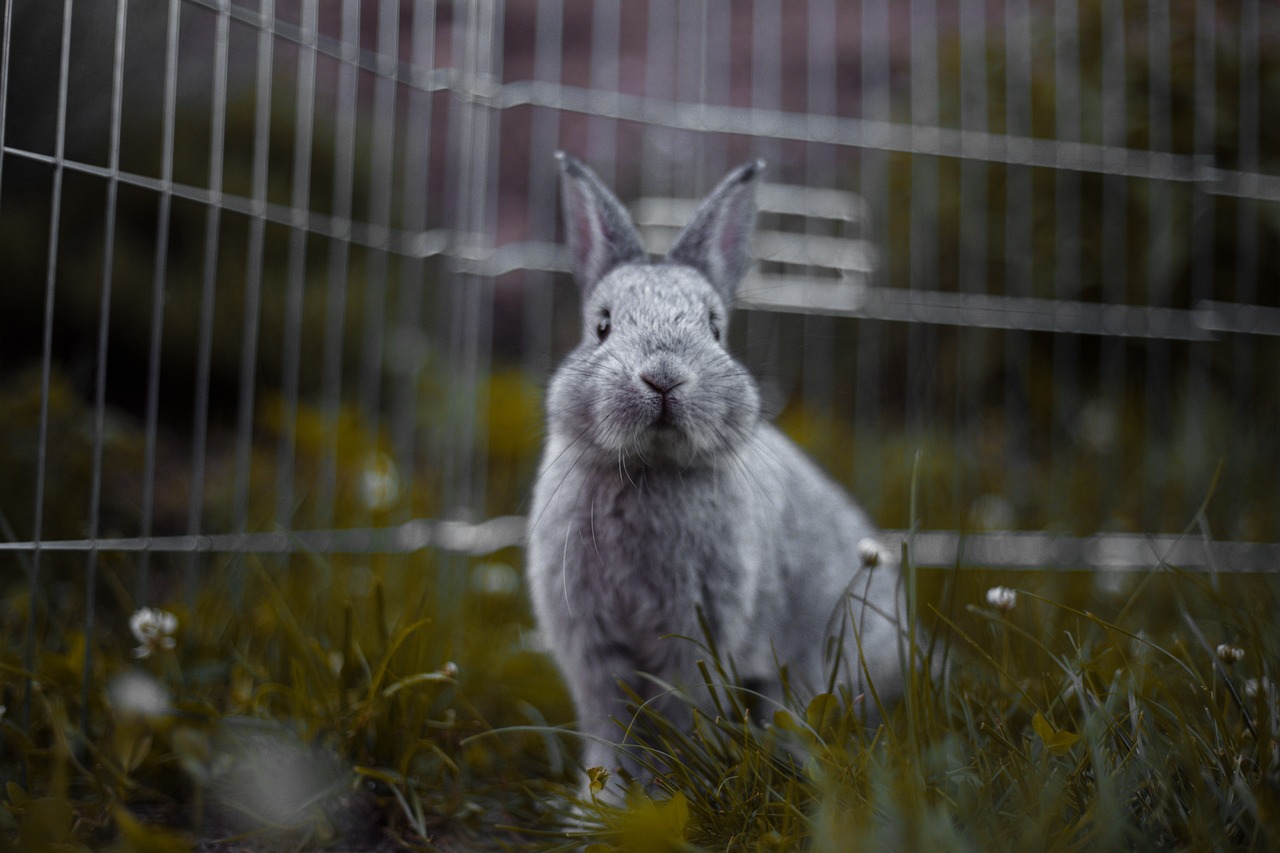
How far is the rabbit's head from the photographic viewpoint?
1.78 m

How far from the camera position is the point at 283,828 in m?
1.66

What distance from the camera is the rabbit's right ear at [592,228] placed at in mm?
2105

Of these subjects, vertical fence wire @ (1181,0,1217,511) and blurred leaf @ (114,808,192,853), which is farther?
vertical fence wire @ (1181,0,1217,511)

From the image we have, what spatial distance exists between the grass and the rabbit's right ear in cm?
90

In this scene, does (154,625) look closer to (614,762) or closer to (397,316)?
(614,762)

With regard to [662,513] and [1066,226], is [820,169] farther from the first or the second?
[662,513]

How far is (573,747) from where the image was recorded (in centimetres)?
215

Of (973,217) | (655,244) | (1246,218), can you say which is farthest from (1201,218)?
(655,244)

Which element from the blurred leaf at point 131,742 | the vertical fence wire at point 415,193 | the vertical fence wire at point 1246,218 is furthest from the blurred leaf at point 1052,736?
the vertical fence wire at point 1246,218

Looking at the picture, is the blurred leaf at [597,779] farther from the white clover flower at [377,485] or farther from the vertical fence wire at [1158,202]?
the vertical fence wire at [1158,202]

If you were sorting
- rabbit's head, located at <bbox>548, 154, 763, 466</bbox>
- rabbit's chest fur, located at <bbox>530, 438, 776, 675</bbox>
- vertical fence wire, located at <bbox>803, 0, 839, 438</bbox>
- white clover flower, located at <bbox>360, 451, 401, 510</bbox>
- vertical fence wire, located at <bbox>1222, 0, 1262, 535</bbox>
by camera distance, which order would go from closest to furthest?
rabbit's head, located at <bbox>548, 154, 763, 466</bbox>, rabbit's chest fur, located at <bbox>530, 438, 776, 675</bbox>, white clover flower, located at <bbox>360, 451, 401, 510</bbox>, vertical fence wire, located at <bbox>1222, 0, 1262, 535</bbox>, vertical fence wire, located at <bbox>803, 0, 839, 438</bbox>

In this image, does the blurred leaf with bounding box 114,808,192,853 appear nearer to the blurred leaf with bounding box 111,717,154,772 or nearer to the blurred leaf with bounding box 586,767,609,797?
the blurred leaf with bounding box 111,717,154,772

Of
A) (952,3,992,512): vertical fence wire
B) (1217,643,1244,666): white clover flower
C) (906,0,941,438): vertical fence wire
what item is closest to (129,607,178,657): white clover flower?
(1217,643,1244,666): white clover flower

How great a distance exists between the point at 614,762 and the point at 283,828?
610 mm
